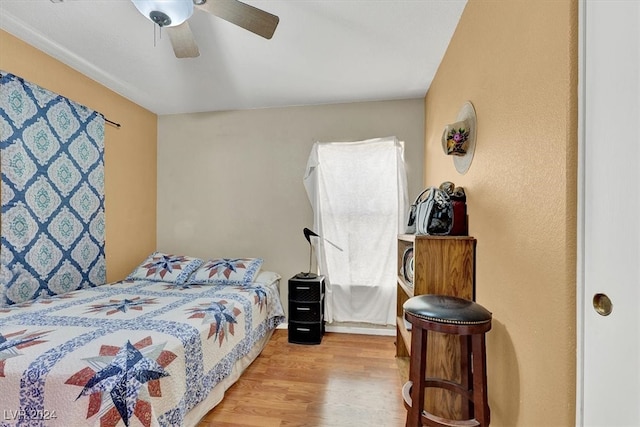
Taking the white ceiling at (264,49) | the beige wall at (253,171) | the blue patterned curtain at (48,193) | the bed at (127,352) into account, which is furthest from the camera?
the beige wall at (253,171)

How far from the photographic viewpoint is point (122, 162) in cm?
301

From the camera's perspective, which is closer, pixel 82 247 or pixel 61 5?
pixel 61 5

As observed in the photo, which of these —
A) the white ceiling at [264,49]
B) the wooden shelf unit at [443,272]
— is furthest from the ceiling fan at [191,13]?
the wooden shelf unit at [443,272]

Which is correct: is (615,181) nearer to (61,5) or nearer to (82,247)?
(61,5)

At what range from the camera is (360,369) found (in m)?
2.29

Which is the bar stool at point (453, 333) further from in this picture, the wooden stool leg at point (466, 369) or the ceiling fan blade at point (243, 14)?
the ceiling fan blade at point (243, 14)

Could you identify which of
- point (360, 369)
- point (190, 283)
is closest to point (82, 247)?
point (190, 283)

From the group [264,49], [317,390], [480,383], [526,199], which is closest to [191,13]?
[264,49]

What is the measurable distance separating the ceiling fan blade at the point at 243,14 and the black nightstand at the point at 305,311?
204 cm

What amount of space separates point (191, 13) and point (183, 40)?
0.26 m

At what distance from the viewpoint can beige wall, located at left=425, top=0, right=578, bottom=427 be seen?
2.73 feet

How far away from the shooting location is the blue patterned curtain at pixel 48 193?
202cm

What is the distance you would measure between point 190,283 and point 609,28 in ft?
10.2

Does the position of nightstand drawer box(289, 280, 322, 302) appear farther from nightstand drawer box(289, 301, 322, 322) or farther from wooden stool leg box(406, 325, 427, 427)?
wooden stool leg box(406, 325, 427, 427)
